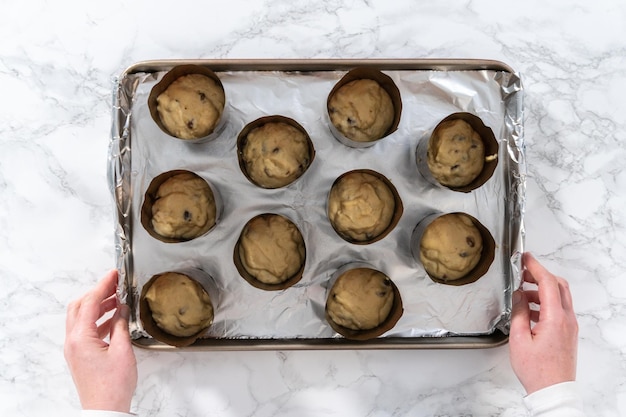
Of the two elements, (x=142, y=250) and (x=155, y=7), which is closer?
(x=142, y=250)

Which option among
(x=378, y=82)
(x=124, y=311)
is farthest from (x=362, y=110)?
(x=124, y=311)

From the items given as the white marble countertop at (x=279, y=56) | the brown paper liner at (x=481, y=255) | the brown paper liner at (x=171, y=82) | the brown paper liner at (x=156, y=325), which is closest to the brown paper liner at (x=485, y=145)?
the brown paper liner at (x=481, y=255)

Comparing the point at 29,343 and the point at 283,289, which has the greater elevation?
the point at 283,289

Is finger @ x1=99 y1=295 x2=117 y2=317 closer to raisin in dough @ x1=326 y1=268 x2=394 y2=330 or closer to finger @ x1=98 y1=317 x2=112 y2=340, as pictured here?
finger @ x1=98 y1=317 x2=112 y2=340

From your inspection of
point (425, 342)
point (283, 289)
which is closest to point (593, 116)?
point (425, 342)

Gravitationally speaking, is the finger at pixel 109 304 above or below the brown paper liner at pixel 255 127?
below

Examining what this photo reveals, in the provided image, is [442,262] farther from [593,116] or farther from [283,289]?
[593,116]

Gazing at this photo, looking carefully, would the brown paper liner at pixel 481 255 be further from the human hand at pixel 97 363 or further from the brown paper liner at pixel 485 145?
the human hand at pixel 97 363
